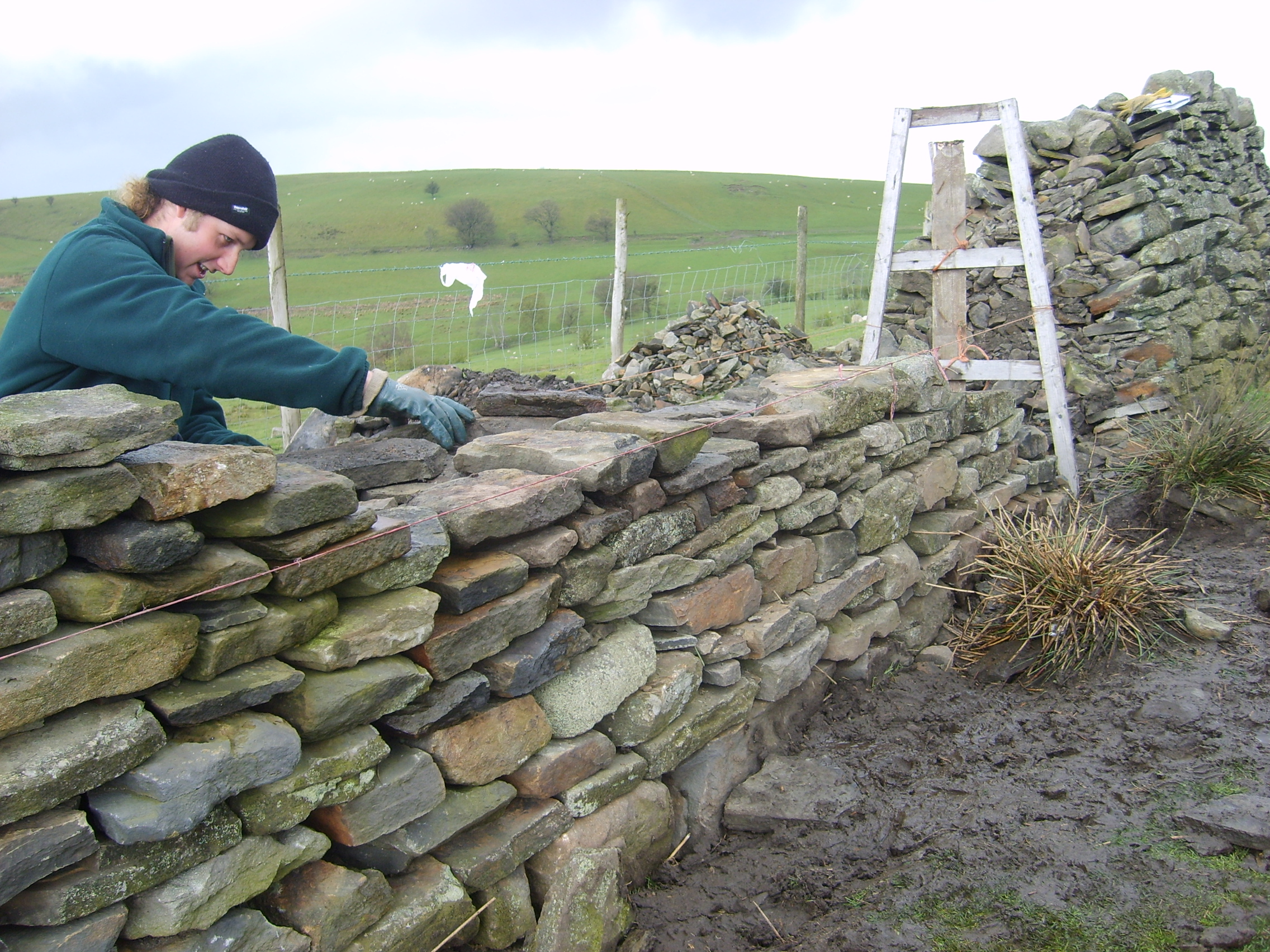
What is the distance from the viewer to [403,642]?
2410 mm

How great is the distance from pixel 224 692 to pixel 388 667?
44 cm

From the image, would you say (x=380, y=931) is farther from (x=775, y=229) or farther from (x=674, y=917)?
(x=775, y=229)

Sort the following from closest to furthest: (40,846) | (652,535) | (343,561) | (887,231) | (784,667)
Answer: (40,846) < (343,561) < (652,535) < (784,667) < (887,231)

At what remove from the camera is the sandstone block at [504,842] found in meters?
2.55

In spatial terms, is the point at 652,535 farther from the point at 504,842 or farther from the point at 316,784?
the point at 316,784

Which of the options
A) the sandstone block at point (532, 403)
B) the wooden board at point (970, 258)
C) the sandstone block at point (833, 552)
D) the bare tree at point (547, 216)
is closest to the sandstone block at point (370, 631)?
the sandstone block at point (532, 403)

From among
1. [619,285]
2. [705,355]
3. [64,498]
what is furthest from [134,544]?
[619,285]

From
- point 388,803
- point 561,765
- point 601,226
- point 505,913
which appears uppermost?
point 601,226

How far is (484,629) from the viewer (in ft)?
8.63

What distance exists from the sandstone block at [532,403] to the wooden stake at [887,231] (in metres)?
2.39

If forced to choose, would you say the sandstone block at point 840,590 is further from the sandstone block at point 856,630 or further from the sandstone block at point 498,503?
the sandstone block at point 498,503

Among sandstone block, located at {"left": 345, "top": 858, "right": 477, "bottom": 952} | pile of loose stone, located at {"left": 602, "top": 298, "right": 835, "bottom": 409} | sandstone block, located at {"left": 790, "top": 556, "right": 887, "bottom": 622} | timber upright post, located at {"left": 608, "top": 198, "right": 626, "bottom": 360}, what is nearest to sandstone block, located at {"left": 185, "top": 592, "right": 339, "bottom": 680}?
sandstone block, located at {"left": 345, "top": 858, "right": 477, "bottom": 952}

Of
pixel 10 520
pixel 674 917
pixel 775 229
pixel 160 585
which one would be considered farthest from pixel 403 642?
pixel 775 229

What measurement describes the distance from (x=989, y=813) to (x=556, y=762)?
174cm
